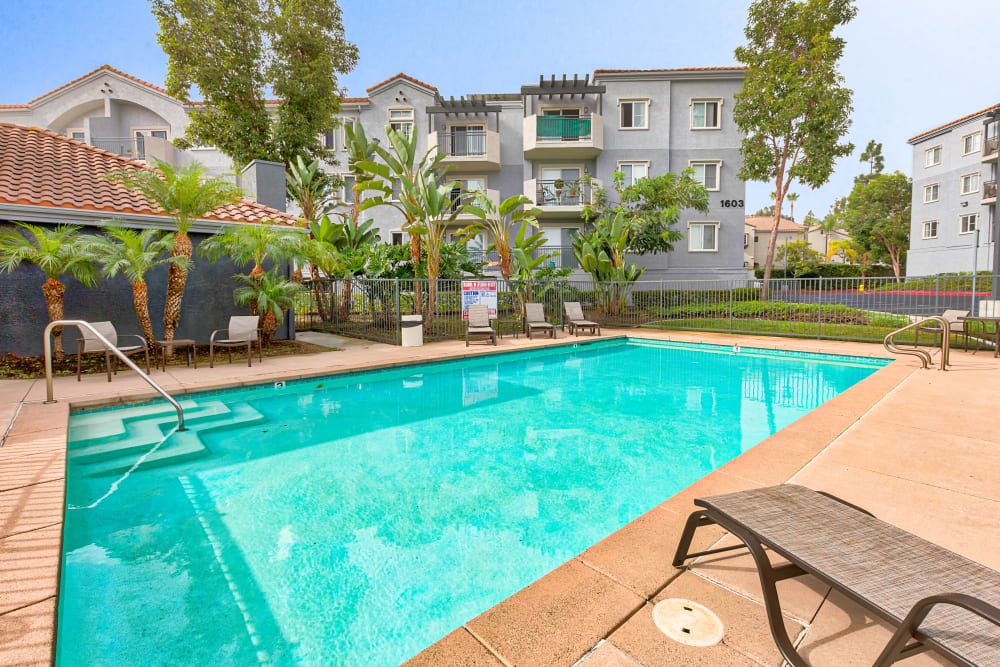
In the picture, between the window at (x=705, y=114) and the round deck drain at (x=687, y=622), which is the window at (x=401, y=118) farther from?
the round deck drain at (x=687, y=622)

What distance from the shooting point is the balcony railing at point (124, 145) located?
2630 centimetres

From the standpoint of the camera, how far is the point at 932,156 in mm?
33500

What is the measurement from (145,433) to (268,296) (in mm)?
5656

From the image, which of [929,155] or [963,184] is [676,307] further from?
[929,155]

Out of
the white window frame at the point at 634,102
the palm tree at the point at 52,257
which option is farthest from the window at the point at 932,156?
the palm tree at the point at 52,257

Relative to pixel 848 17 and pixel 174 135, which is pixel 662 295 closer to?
pixel 848 17

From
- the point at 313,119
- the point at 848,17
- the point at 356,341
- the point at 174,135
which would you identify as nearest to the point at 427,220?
the point at 356,341

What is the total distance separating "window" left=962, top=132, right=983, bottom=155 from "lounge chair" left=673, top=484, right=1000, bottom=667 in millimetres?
40622

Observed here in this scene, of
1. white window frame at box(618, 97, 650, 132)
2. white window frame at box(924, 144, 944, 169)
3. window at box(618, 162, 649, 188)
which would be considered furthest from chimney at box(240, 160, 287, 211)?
white window frame at box(924, 144, 944, 169)

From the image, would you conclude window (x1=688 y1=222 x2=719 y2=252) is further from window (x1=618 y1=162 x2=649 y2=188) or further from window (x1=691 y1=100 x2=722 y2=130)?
window (x1=691 y1=100 x2=722 y2=130)

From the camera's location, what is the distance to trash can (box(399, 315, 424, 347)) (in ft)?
41.5

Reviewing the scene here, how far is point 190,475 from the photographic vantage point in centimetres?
491

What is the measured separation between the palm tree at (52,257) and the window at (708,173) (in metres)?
24.6

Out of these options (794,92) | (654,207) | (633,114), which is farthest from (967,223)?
(654,207)
